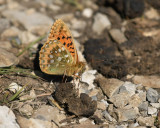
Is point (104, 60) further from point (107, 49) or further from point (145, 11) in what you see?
point (145, 11)

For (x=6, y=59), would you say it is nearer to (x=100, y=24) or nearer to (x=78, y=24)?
(x=78, y=24)

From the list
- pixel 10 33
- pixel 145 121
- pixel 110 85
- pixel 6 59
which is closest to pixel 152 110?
pixel 145 121

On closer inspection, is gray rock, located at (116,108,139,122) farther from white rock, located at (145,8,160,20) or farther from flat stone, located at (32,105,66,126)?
white rock, located at (145,8,160,20)

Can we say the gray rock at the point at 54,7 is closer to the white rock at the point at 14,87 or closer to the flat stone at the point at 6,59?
the flat stone at the point at 6,59

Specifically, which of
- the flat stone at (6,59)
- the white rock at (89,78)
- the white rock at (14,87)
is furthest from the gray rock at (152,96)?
the flat stone at (6,59)

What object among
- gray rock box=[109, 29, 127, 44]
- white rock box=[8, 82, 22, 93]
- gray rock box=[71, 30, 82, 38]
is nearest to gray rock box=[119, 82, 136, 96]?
gray rock box=[109, 29, 127, 44]
